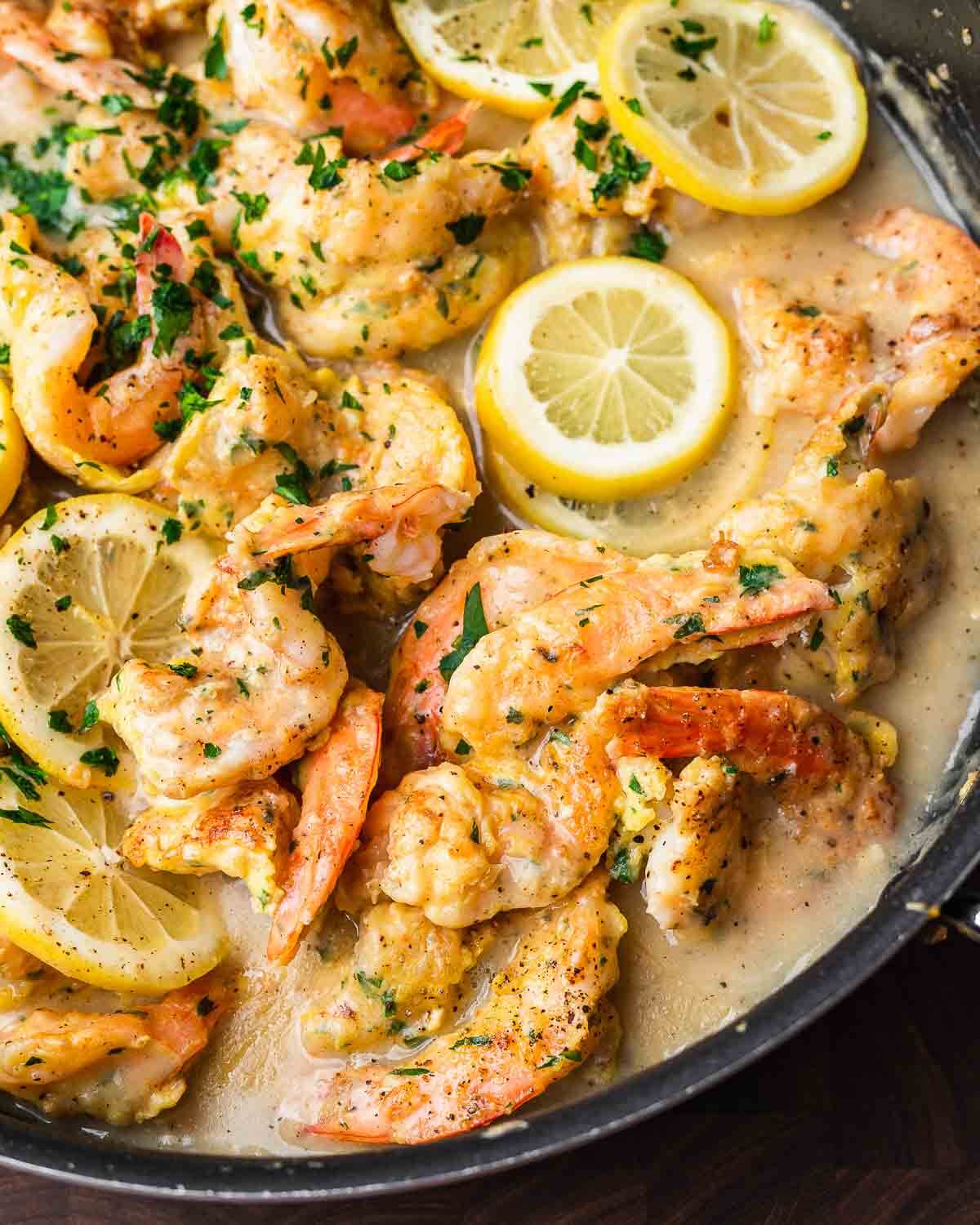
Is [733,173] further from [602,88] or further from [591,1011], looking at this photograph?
[591,1011]

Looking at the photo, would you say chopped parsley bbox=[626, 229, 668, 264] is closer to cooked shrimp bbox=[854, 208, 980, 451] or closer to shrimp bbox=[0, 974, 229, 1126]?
cooked shrimp bbox=[854, 208, 980, 451]

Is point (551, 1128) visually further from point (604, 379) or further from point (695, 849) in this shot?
point (604, 379)

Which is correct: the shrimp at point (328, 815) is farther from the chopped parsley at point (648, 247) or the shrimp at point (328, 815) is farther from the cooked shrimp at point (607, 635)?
the chopped parsley at point (648, 247)

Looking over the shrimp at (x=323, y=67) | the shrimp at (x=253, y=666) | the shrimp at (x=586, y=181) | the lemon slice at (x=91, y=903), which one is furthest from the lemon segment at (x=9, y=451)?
the shrimp at (x=586, y=181)

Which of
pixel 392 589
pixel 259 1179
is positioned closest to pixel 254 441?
pixel 392 589

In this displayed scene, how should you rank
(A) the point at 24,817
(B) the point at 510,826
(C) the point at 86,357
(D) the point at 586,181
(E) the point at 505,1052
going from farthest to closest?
(D) the point at 586,181 < (C) the point at 86,357 < (A) the point at 24,817 < (B) the point at 510,826 < (E) the point at 505,1052

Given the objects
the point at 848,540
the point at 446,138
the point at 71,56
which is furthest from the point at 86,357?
the point at 848,540
